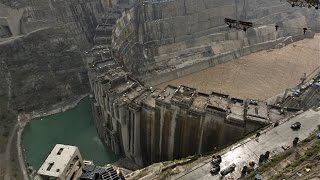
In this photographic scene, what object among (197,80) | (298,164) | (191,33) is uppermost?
(191,33)

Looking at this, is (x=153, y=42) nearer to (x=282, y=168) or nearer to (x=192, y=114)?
(x=192, y=114)

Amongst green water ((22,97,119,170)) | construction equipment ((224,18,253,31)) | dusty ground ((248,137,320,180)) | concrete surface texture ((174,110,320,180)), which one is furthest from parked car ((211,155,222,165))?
green water ((22,97,119,170))

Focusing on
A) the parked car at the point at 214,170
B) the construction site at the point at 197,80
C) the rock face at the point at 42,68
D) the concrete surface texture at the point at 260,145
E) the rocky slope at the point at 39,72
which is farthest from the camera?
the rock face at the point at 42,68

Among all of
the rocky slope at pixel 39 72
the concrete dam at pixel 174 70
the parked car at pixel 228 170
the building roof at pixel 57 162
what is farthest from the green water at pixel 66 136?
the parked car at pixel 228 170

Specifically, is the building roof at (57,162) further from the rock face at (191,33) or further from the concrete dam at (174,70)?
the rock face at (191,33)

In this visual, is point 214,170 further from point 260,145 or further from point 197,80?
point 197,80

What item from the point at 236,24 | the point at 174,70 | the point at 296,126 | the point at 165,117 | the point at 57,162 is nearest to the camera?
→ the point at 57,162

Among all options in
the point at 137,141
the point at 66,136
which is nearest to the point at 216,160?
the point at 137,141

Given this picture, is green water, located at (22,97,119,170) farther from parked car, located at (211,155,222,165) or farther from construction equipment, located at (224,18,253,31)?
construction equipment, located at (224,18,253,31)
